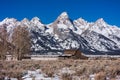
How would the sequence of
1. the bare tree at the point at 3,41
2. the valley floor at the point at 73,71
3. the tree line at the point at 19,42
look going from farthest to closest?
the tree line at the point at 19,42, the bare tree at the point at 3,41, the valley floor at the point at 73,71

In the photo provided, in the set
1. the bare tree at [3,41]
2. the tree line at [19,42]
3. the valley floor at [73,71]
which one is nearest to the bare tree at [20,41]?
the tree line at [19,42]

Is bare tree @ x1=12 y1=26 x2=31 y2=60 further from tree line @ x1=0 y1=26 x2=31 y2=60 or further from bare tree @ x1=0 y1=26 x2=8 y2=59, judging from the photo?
bare tree @ x1=0 y1=26 x2=8 y2=59

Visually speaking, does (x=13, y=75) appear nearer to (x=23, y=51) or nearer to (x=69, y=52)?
(x=23, y=51)

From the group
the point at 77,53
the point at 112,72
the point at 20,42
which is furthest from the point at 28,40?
the point at 112,72

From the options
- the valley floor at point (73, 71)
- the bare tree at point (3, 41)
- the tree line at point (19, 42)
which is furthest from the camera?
the tree line at point (19, 42)

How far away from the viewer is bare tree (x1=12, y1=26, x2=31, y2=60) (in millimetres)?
61656

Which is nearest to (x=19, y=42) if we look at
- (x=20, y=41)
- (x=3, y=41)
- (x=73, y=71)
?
(x=20, y=41)

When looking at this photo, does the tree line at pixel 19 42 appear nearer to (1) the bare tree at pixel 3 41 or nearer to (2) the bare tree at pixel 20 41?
(2) the bare tree at pixel 20 41

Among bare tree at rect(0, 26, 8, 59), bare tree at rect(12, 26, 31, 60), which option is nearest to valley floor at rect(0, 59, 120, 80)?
bare tree at rect(0, 26, 8, 59)

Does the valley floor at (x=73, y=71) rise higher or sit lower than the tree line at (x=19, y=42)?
lower

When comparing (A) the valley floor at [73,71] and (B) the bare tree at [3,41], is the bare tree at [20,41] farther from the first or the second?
(A) the valley floor at [73,71]

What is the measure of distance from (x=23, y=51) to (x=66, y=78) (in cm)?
4775

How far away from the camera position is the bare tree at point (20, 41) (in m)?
61.7

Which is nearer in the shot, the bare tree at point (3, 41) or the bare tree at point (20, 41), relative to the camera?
the bare tree at point (3, 41)
